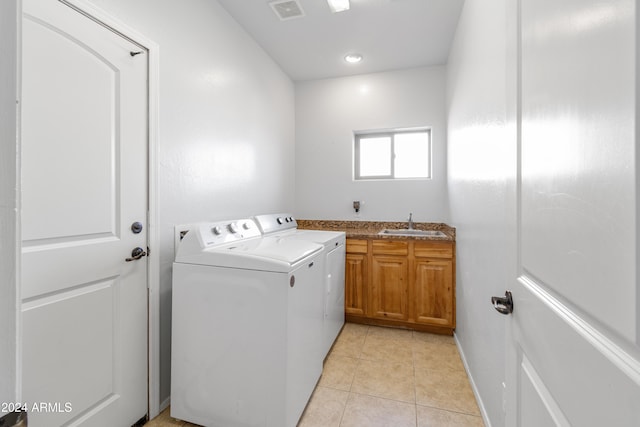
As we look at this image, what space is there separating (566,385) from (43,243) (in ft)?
5.60

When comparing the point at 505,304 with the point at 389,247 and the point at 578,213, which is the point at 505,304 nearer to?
the point at 578,213

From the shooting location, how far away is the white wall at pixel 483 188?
1251 mm

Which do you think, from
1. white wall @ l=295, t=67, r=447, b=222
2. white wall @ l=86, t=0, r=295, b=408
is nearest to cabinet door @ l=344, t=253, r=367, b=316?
white wall @ l=295, t=67, r=447, b=222

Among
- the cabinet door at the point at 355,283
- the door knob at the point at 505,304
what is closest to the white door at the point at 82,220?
the door knob at the point at 505,304

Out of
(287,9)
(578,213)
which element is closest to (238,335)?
(578,213)

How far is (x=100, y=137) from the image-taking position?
4.31 ft

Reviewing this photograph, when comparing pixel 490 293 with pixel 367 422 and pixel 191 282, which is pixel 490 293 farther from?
pixel 191 282

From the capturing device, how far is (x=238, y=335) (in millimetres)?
1427

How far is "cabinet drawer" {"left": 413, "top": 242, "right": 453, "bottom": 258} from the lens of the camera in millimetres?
2531

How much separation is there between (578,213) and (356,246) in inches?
91.0

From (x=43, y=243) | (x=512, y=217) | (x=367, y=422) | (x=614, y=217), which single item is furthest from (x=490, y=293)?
(x=43, y=243)

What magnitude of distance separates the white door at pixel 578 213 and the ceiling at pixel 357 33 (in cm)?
182

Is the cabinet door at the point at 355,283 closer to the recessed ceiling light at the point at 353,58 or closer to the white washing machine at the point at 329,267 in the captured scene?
the white washing machine at the point at 329,267

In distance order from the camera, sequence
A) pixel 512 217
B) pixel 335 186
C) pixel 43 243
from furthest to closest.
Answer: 1. pixel 335 186
2. pixel 43 243
3. pixel 512 217
